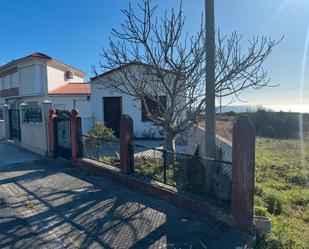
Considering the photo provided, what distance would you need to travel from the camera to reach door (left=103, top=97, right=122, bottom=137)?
1690 centimetres

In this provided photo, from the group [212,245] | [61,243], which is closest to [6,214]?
[61,243]

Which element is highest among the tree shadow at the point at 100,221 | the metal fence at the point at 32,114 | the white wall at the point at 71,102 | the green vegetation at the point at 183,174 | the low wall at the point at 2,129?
the white wall at the point at 71,102

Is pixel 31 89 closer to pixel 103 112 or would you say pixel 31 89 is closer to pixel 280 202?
pixel 103 112

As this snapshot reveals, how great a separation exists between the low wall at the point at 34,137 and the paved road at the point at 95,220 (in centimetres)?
387

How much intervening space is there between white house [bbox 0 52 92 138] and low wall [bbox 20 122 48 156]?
8.65 metres

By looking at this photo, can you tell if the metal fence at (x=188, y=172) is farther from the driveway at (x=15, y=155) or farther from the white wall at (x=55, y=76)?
the white wall at (x=55, y=76)

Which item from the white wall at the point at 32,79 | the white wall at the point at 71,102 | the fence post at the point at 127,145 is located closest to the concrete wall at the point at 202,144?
the fence post at the point at 127,145

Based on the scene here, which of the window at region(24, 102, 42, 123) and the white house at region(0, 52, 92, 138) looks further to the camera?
the white house at region(0, 52, 92, 138)

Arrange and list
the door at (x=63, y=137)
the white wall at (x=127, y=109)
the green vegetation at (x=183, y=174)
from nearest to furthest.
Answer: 1. the green vegetation at (x=183, y=174)
2. the door at (x=63, y=137)
3. the white wall at (x=127, y=109)

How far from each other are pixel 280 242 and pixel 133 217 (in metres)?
2.28

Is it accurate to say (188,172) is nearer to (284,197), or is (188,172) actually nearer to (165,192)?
(165,192)

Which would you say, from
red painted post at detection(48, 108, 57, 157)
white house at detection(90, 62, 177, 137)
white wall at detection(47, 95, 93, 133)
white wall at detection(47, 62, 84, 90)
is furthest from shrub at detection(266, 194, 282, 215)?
white wall at detection(47, 62, 84, 90)

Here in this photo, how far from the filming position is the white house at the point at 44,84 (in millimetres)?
22750

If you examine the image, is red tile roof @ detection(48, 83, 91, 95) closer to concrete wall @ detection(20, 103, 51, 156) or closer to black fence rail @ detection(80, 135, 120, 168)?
concrete wall @ detection(20, 103, 51, 156)
